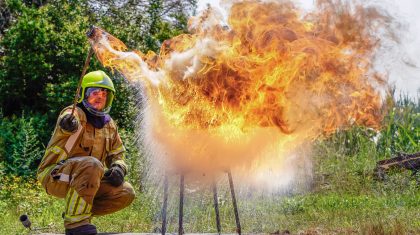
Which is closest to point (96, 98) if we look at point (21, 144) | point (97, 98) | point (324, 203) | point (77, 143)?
point (97, 98)

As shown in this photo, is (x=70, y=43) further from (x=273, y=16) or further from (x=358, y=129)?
(x=273, y=16)

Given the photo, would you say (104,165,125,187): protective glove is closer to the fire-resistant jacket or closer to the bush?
the fire-resistant jacket

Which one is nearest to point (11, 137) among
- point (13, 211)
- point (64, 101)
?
point (64, 101)

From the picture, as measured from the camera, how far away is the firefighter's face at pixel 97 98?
5609 mm

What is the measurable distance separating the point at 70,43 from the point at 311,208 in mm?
7123

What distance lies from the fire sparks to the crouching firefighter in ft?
1.53

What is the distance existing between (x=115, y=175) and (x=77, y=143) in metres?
0.48

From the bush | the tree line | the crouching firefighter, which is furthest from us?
the tree line

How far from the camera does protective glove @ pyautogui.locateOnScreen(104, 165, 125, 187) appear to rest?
5.65 meters

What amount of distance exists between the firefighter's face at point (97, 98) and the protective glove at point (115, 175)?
57 centimetres

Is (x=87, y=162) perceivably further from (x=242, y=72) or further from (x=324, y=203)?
(x=324, y=203)

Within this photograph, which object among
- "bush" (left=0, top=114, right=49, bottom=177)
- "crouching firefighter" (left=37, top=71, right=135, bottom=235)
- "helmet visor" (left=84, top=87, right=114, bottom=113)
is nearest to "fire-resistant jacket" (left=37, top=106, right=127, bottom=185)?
"crouching firefighter" (left=37, top=71, right=135, bottom=235)

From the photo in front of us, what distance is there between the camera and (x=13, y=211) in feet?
32.1

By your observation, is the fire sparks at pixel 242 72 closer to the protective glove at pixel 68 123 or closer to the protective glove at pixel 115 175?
the protective glove at pixel 115 175
